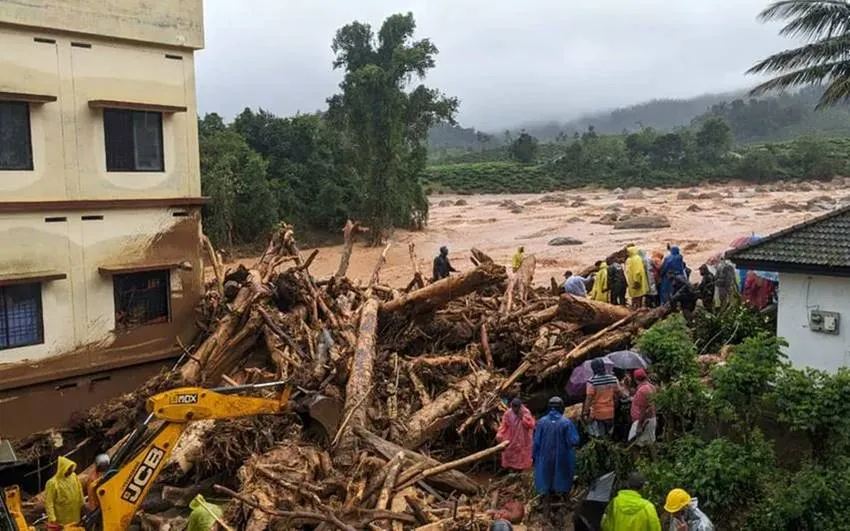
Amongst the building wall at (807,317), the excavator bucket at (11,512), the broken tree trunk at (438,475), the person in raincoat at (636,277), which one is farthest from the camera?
the person in raincoat at (636,277)

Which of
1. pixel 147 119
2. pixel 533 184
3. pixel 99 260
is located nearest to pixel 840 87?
pixel 147 119

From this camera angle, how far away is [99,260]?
49.0 feet

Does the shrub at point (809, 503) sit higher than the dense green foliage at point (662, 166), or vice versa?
the dense green foliage at point (662, 166)

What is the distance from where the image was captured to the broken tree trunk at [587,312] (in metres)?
14.6

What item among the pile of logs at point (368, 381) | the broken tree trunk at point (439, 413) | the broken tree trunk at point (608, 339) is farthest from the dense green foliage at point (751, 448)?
the broken tree trunk at point (608, 339)

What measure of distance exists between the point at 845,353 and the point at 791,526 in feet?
11.1

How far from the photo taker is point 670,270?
16.0 meters

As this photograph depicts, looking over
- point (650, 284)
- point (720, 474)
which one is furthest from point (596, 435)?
point (650, 284)

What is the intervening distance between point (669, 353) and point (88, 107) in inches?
420

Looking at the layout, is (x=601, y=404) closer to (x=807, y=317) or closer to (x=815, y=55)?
(x=807, y=317)

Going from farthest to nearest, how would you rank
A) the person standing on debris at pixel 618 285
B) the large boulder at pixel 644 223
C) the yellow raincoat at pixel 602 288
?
the large boulder at pixel 644 223 < the yellow raincoat at pixel 602 288 < the person standing on debris at pixel 618 285

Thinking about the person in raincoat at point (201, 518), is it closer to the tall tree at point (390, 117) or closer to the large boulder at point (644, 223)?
the tall tree at point (390, 117)

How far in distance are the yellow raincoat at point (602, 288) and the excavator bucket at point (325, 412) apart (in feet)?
24.5

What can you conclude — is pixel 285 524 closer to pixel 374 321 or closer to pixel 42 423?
pixel 374 321
